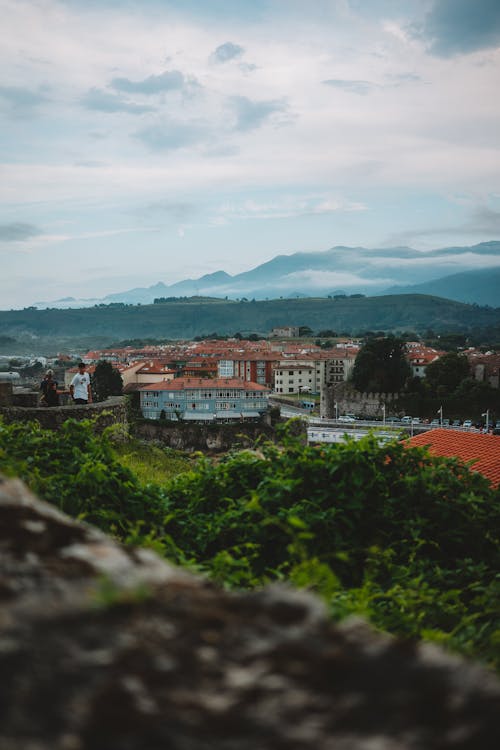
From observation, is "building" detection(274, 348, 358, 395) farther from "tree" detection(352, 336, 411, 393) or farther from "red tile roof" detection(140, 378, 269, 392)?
"red tile roof" detection(140, 378, 269, 392)

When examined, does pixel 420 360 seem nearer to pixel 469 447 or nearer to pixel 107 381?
pixel 107 381

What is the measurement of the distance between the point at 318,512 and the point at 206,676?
3.62 m

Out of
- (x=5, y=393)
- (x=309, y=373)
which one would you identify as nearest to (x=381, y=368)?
(x=309, y=373)

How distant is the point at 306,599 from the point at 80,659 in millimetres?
598

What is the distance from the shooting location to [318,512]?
500 centimetres

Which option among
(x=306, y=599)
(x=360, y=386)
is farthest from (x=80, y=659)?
(x=360, y=386)

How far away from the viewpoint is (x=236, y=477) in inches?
234

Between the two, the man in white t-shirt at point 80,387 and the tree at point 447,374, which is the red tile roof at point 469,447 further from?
the tree at point 447,374

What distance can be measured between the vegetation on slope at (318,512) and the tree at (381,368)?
208 feet

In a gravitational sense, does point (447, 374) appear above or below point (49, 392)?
below

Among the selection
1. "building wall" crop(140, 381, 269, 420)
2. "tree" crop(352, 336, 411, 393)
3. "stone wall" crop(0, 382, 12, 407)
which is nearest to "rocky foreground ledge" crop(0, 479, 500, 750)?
"stone wall" crop(0, 382, 12, 407)

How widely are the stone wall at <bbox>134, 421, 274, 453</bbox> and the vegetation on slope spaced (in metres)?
39.8

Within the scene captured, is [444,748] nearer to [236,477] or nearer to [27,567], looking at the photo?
[27,567]

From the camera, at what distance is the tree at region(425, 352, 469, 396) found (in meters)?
64.9
